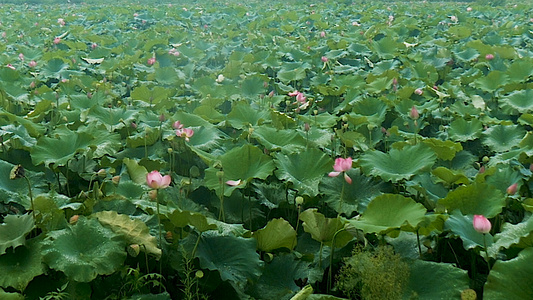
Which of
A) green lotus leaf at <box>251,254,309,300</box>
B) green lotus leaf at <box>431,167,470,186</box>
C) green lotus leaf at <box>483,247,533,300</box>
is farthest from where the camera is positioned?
green lotus leaf at <box>431,167,470,186</box>

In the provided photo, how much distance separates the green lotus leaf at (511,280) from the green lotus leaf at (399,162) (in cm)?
70

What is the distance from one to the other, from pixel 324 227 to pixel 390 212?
0.22 metres

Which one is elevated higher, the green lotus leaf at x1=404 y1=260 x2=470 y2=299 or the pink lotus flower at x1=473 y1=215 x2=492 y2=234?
the pink lotus flower at x1=473 y1=215 x2=492 y2=234

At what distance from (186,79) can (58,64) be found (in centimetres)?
113

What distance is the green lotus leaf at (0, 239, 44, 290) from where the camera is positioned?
153 centimetres

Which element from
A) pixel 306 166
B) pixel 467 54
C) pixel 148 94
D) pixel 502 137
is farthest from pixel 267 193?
pixel 467 54

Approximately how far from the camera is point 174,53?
499 cm

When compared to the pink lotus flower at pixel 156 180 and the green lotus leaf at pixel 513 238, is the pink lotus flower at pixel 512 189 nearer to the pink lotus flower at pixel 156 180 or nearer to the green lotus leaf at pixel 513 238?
the green lotus leaf at pixel 513 238

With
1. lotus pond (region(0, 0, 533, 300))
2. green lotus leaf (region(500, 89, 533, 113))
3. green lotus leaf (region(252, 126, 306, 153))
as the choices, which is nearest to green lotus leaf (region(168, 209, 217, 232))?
lotus pond (region(0, 0, 533, 300))

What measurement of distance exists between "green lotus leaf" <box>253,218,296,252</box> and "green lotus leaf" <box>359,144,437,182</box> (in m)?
0.51

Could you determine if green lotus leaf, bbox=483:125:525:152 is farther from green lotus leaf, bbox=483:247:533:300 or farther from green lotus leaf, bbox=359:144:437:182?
green lotus leaf, bbox=483:247:533:300

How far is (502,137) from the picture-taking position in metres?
2.77

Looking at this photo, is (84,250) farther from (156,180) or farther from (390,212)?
(390,212)

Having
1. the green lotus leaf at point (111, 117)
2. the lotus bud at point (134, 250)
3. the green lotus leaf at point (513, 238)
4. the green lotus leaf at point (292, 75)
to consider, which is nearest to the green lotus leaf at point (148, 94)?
the green lotus leaf at point (111, 117)
